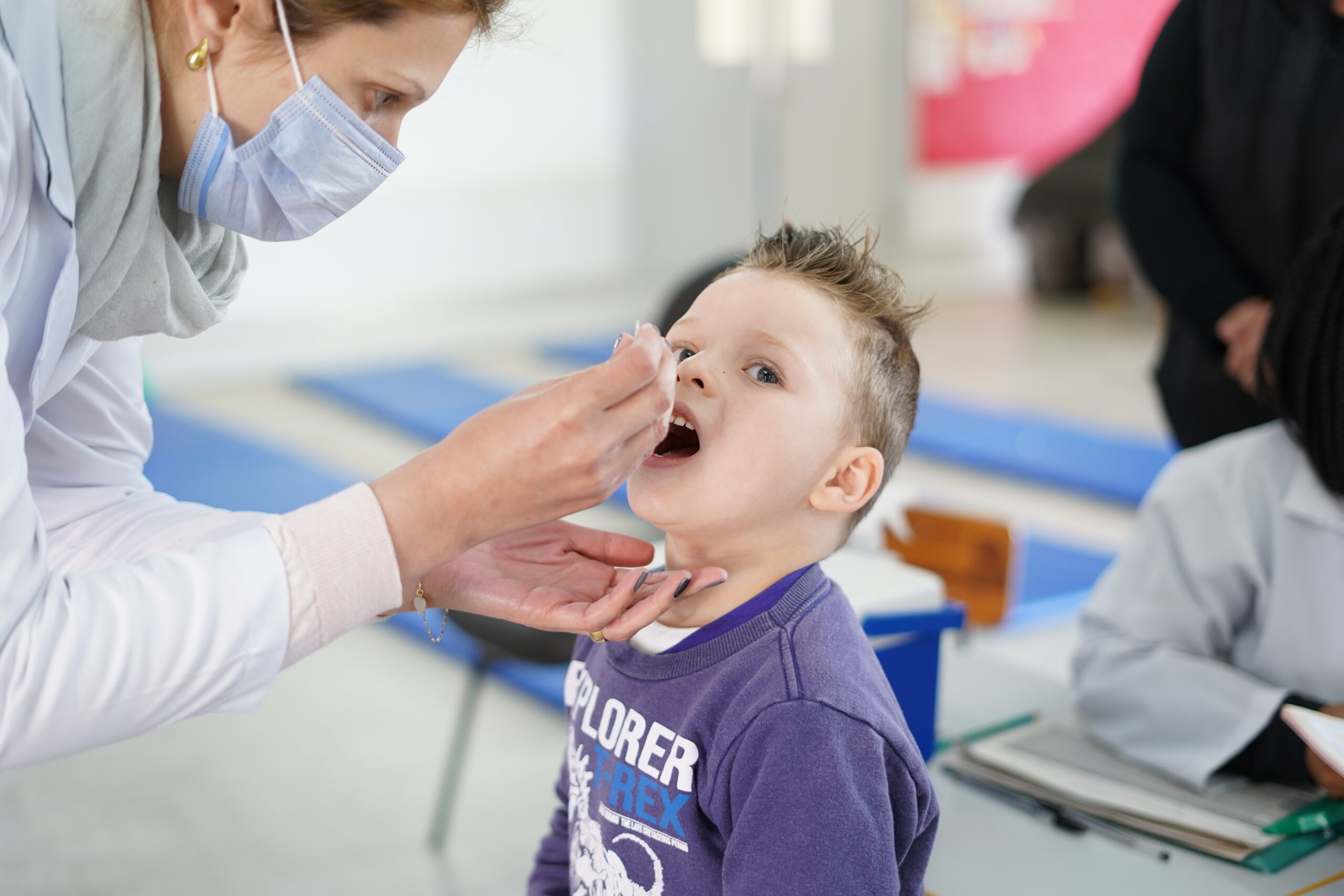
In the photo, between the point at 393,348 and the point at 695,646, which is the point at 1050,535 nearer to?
the point at 695,646

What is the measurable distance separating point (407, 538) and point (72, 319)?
39 cm

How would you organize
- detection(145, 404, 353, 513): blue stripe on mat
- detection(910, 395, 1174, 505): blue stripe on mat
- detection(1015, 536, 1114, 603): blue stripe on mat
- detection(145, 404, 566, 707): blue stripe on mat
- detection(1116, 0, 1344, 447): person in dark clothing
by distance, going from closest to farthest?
detection(1116, 0, 1344, 447): person in dark clothing, detection(1015, 536, 1114, 603): blue stripe on mat, detection(145, 404, 566, 707): blue stripe on mat, detection(145, 404, 353, 513): blue stripe on mat, detection(910, 395, 1174, 505): blue stripe on mat

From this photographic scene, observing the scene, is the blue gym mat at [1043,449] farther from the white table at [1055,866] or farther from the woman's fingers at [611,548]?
the woman's fingers at [611,548]

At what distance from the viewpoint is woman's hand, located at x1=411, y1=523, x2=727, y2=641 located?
1119 millimetres

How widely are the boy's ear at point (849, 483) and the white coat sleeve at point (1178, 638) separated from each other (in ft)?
1.85

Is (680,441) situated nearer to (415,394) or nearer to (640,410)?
(640,410)

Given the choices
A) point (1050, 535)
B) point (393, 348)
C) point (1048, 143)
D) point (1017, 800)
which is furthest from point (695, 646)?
point (1048, 143)

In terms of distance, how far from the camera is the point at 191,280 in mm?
1263

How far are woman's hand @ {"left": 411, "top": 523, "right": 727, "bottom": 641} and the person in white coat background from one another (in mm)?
664

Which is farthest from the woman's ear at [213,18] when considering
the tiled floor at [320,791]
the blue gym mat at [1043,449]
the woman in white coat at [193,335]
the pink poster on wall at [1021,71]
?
the pink poster on wall at [1021,71]

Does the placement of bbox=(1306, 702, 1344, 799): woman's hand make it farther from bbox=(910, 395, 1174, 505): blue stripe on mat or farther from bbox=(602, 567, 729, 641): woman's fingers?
bbox=(910, 395, 1174, 505): blue stripe on mat

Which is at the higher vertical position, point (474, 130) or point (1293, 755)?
point (474, 130)

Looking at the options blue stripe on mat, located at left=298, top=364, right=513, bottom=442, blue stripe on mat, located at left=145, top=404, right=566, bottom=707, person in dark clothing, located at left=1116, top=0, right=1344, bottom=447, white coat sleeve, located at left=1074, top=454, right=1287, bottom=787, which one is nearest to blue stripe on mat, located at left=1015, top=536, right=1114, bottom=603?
person in dark clothing, located at left=1116, top=0, right=1344, bottom=447

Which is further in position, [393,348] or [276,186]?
[393,348]
